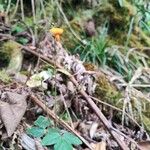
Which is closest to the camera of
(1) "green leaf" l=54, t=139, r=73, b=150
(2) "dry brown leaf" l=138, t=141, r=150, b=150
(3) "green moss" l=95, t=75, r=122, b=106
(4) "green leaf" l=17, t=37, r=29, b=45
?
(1) "green leaf" l=54, t=139, r=73, b=150

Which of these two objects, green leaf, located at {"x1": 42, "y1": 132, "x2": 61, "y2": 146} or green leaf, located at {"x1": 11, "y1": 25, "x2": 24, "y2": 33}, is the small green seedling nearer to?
green leaf, located at {"x1": 42, "y1": 132, "x2": 61, "y2": 146}

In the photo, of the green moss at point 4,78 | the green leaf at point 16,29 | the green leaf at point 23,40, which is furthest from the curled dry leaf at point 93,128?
the green leaf at point 16,29

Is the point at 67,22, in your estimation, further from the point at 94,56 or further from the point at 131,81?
the point at 131,81

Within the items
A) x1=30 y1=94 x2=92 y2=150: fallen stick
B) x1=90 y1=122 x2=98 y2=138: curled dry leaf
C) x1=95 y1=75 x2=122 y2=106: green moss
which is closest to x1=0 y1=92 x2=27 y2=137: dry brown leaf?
x1=30 y1=94 x2=92 y2=150: fallen stick

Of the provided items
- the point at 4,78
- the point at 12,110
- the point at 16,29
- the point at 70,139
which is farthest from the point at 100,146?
the point at 16,29

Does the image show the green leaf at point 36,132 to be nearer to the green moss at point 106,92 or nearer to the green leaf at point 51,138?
the green leaf at point 51,138

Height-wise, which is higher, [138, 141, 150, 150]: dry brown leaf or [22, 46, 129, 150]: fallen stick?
[22, 46, 129, 150]: fallen stick

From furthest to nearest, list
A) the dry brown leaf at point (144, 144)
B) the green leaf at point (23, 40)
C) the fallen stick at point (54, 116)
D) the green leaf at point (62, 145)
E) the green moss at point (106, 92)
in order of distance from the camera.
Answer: the green leaf at point (23, 40), the green moss at point (106, 92), the dry brown leaf at point (144, 144), the fallen stick at point (54, 116), the green leaf at point (62, 145)

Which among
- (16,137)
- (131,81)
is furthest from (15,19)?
(16,137)
